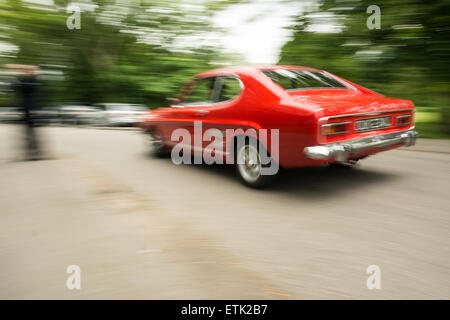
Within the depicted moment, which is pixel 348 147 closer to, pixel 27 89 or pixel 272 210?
pixel 272 210

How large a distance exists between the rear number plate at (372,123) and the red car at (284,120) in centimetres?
1

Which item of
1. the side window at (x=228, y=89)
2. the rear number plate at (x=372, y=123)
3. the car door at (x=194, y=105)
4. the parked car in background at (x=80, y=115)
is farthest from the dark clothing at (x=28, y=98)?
the parked car in background at (x=80, y=115)

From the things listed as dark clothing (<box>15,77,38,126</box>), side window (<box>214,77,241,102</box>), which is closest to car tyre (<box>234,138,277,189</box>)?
side window (<box>214,77,241,102</box>)

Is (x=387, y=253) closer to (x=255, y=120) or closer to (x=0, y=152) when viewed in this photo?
(x=255, y=120)

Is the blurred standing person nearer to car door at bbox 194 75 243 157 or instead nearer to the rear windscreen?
car door at bbox 194 75 243 157

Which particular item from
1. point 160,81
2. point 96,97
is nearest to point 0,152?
point 160,81

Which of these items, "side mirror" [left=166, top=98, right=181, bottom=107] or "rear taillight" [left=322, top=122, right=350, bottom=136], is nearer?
"rear taillight" [left=322, top=122, right=350, bottom=136]

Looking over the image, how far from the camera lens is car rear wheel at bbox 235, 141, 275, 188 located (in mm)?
4410

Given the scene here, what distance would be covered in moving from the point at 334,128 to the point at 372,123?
25.6 inches

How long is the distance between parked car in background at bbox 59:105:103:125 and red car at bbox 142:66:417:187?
40.4 feet

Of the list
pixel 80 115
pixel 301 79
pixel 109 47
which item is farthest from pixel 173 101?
pixel 109 47

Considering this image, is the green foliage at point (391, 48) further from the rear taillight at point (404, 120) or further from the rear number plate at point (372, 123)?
the rear number plate at point (372, 123)

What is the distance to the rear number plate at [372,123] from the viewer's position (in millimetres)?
4052

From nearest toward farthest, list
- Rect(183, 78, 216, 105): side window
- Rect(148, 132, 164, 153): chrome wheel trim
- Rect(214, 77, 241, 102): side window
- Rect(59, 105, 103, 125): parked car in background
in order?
Rect(214, 77, 241, 102): side window
Rect(183, 78, 216, 105): side window
Rect(148, 132, 164, 153): chrome wheel trim
Rect(59, 105, 103, 125): parked car in background
